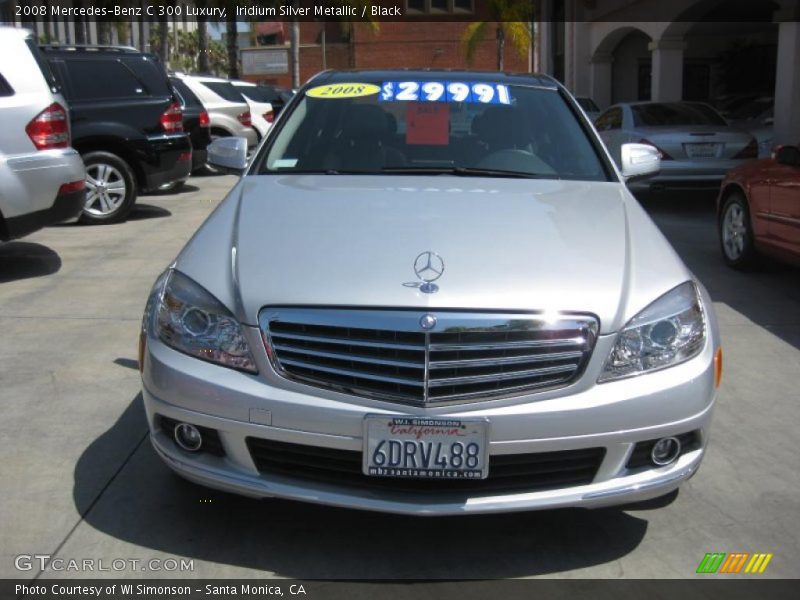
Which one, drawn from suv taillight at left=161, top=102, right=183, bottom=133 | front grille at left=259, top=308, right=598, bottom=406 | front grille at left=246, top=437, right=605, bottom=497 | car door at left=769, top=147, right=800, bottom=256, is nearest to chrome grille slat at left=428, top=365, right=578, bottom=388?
front grille at left=259, top=308, right=598, bottom=406

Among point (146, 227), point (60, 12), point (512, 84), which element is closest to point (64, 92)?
point (146, 227)

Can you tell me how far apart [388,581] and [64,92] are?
8.69m

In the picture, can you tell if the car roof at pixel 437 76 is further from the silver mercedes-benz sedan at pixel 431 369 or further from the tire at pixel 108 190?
the tire at pixel 108 190

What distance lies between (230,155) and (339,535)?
225cm

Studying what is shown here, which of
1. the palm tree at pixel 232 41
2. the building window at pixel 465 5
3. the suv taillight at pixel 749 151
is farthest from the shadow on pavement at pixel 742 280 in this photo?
the building window at pixel 465 5

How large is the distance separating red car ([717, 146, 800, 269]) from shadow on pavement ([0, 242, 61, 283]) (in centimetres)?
579

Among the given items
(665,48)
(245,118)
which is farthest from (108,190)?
(665,48)

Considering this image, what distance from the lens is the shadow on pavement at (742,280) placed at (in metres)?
6.52

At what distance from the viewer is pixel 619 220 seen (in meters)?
3.79

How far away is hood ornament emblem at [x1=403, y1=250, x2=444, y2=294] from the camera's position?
10.2 ft

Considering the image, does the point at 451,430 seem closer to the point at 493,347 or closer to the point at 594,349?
the point at 493,347

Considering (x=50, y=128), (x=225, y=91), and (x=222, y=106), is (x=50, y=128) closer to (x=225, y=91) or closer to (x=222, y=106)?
(x=222, y=106)

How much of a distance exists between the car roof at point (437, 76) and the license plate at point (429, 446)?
2.57 metres

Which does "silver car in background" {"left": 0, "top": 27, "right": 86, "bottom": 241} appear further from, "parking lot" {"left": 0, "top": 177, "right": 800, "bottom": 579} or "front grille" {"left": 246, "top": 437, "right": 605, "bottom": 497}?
"front grille" {"left": 246, "top": 437, "right": 605, "bottom": 497}
